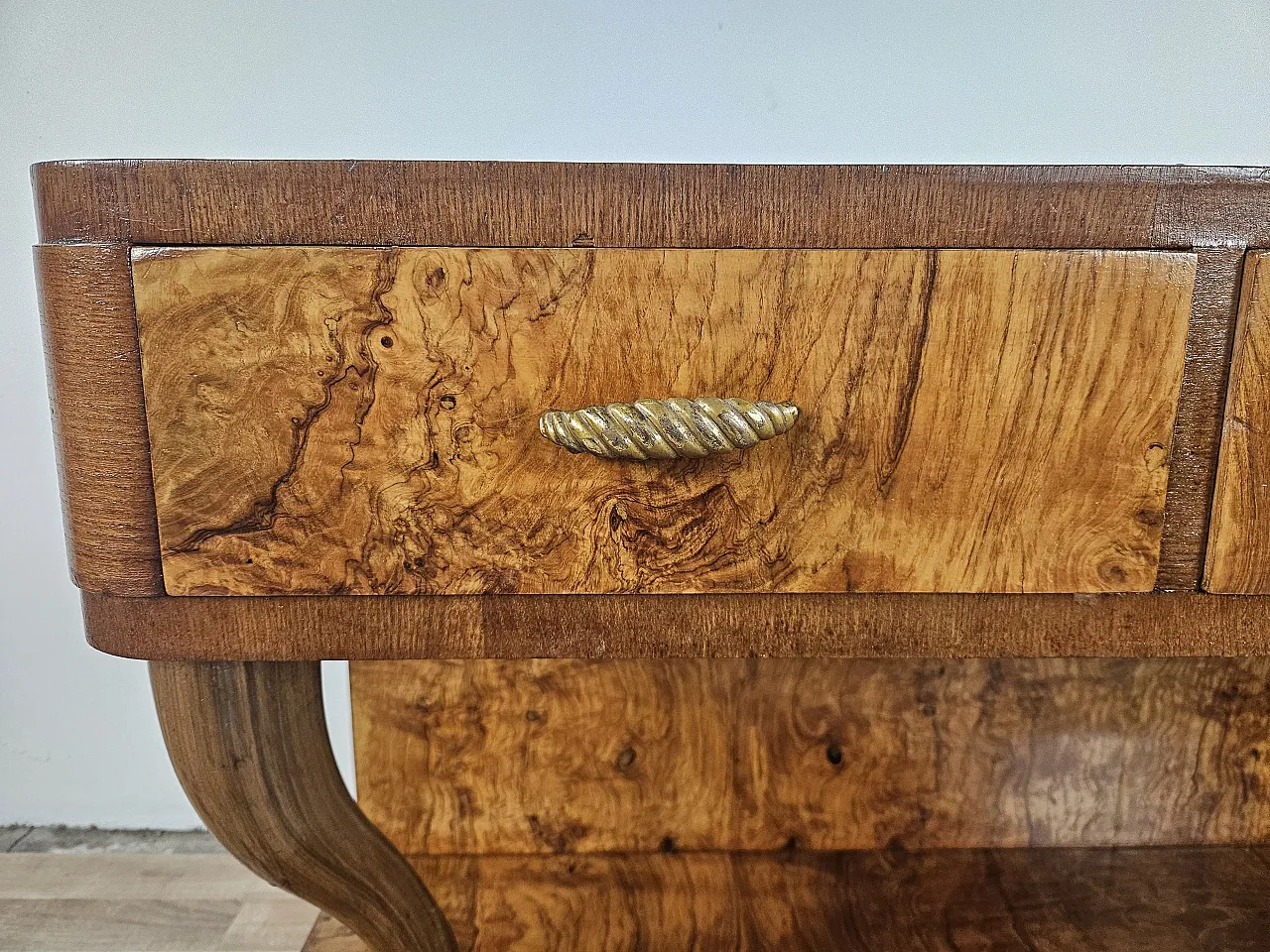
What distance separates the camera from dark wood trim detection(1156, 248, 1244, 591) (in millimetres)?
319

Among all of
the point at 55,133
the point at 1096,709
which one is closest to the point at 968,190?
the point at 1096,709

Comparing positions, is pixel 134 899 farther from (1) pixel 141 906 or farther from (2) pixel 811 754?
(2) pixel 811 754

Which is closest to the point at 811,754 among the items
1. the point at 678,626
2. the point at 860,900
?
→ the point at 860,900

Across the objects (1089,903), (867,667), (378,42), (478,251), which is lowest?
(1089,903)

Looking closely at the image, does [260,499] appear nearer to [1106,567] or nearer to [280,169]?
[280,169]

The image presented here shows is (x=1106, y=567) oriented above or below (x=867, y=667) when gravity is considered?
above

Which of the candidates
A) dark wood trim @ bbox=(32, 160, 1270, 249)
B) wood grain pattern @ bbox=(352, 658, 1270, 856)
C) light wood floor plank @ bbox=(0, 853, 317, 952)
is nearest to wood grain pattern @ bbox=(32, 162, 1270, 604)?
dark wood trim @ bbox=(32, 160, 1270, 249)

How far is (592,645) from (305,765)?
151mm

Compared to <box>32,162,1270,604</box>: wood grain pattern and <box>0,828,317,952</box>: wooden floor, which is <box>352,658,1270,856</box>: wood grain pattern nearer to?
<box>0,828,317,952</box>: wooden floor

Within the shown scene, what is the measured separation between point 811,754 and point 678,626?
38 cm

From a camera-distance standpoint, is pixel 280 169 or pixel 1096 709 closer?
pixel 280 169

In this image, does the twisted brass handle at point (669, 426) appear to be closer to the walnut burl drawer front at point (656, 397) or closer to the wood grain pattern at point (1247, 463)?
the walnut burl drawer front at point (656, 397)

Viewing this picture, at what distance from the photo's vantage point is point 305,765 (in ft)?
1.27

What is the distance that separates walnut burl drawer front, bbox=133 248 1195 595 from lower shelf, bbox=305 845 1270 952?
0.35m
